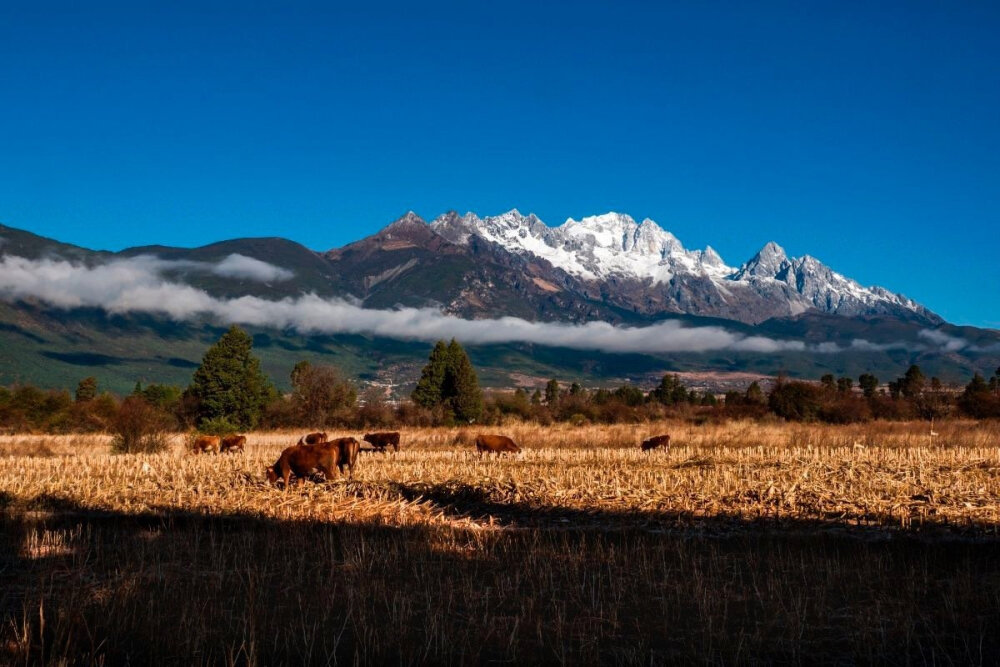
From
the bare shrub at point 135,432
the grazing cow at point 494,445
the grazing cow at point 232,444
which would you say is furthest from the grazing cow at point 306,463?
the bare shrub at point 135,432

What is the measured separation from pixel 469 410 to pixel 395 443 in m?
23.5

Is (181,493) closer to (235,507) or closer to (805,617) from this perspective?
(235,507)

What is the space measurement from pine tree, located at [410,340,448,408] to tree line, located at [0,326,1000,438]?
0.09 meters

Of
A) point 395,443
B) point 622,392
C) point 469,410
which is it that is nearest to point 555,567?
point 395,443

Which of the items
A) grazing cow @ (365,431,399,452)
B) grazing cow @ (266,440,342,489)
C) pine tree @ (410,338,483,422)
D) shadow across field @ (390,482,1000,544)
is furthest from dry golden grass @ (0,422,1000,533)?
pine tree @ (410,338,483,422)

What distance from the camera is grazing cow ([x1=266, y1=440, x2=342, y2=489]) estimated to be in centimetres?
2012

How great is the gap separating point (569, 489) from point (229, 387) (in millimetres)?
41332

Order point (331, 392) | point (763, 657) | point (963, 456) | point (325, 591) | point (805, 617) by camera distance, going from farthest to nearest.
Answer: point (331, 392) < point (963, 456) < point (325, 591) < point (805, 617) < point (763, 657)

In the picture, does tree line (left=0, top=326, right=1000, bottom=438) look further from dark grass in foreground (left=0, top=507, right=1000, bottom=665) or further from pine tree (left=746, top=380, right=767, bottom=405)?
dark grass in foreground (left=0, top=507, right=1000, bottom=665)

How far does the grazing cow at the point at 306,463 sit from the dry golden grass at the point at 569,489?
614mm

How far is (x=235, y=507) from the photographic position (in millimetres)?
15938

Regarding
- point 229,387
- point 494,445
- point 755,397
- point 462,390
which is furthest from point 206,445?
point 755,397

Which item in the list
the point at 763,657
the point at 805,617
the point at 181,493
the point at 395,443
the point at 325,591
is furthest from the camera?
the point at 395,443

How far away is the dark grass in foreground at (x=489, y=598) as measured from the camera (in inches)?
292
